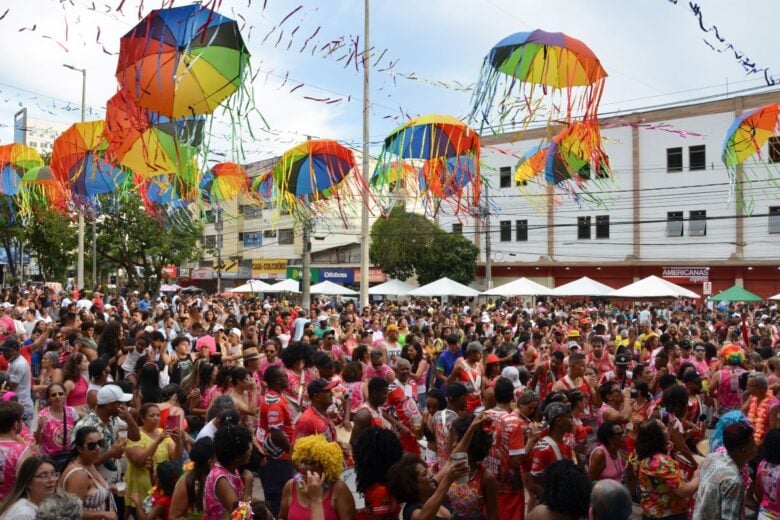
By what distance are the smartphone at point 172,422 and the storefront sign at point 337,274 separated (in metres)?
40.1

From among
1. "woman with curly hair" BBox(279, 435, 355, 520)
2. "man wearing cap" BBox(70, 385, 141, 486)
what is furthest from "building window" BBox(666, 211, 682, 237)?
Answer: "woman with curly hair" BBox(279, 435, 355, 520)

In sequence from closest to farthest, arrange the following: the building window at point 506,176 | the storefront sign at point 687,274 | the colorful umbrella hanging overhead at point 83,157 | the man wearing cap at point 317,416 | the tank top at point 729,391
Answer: the man wearing cap at point 317,416 < the tank top at point 729,391 < the colorful umbrella hanging overhead at point 83,157 < the storefront sign at point 687,274 < the building window at point 506,176

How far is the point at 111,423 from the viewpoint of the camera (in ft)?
16.8

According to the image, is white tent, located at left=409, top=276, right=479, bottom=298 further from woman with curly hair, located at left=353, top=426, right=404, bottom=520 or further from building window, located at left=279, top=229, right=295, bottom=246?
building window, located at left=279, top=229, right=295, bottom=246

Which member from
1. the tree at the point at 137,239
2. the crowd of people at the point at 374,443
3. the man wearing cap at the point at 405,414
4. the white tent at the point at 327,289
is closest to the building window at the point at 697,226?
the white tent at the point at 327,289

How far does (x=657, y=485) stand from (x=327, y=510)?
209cm

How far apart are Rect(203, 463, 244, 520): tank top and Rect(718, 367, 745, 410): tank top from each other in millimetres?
6030

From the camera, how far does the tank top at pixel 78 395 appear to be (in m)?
6.60

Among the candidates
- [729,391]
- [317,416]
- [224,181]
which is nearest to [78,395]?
[317,416]

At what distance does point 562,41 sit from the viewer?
Answer: 27.3ft

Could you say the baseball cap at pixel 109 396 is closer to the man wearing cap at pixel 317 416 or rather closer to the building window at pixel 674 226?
the man wearing cap at pixel 317 416

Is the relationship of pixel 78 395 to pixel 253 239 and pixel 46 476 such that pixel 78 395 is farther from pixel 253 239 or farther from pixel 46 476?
pixel 253 239

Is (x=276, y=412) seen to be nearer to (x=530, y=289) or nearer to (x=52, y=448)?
(x=52, y=448)

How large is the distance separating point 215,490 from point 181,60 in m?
4.77
